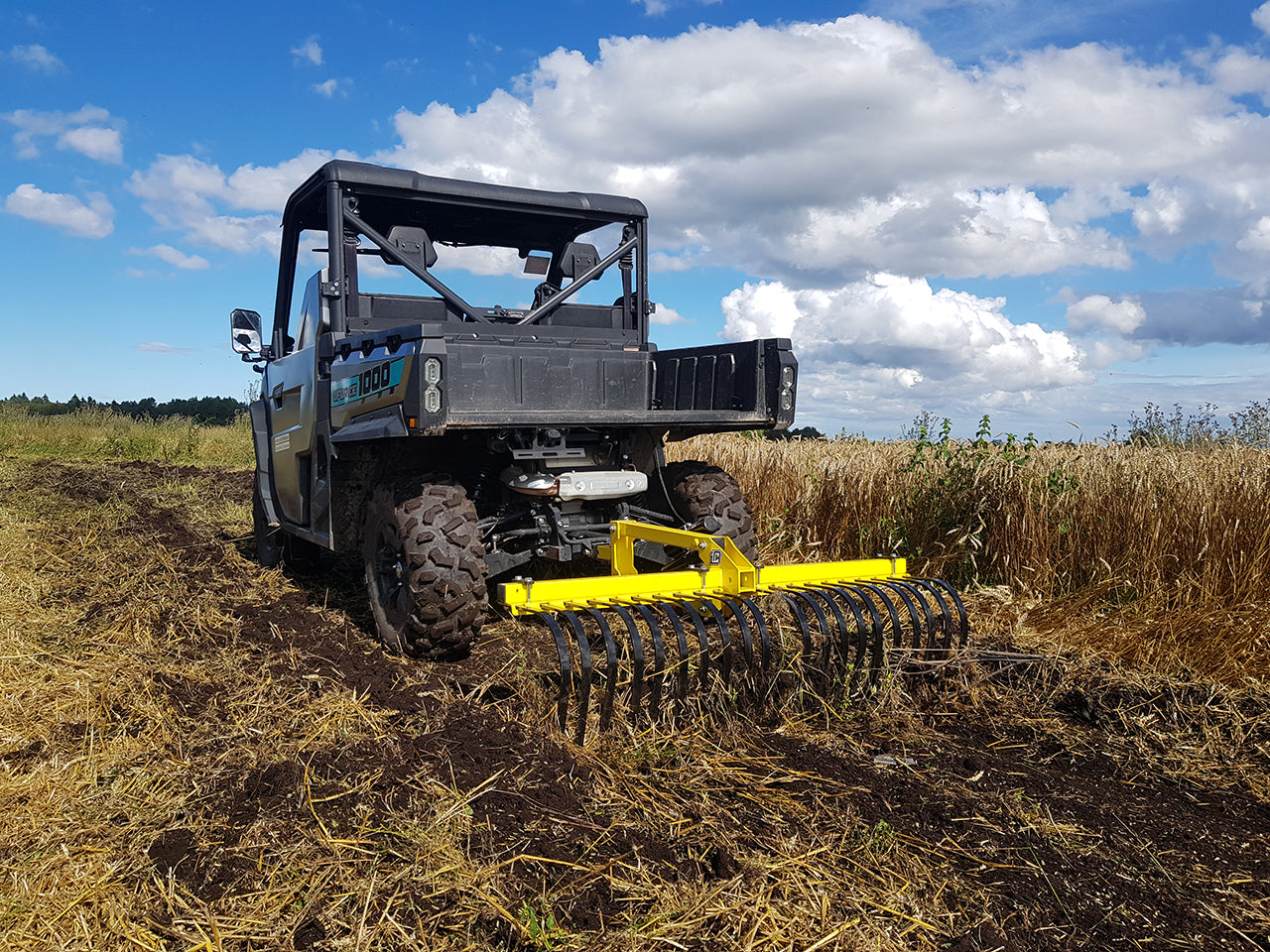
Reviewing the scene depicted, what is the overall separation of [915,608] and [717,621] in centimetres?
124

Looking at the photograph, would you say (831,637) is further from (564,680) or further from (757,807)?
(564,680)

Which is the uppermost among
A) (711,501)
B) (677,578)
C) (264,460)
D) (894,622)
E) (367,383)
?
(367,383)

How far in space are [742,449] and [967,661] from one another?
16.6 feet

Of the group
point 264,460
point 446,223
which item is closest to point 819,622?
point 446,223

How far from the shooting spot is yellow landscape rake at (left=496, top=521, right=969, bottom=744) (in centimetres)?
363

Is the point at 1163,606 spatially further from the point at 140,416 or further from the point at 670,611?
the point at 140,416

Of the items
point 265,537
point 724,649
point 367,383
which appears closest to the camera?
point 724,649

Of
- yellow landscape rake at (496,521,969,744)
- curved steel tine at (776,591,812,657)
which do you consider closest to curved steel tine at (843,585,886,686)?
yellow landscape rake at (496,521,969,744)

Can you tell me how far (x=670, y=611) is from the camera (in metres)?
3.77

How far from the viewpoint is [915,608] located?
14.9 ft

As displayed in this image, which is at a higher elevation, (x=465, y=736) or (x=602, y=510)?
(x=602, y=510)

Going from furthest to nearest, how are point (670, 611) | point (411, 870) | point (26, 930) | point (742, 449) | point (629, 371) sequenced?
point (742, 449), point (629, 371), point (670, 611), point (411, 870), point (26, 930)

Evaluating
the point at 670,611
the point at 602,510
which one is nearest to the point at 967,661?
the point at 670,611

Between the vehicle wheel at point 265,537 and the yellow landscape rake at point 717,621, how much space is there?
11.4ft
